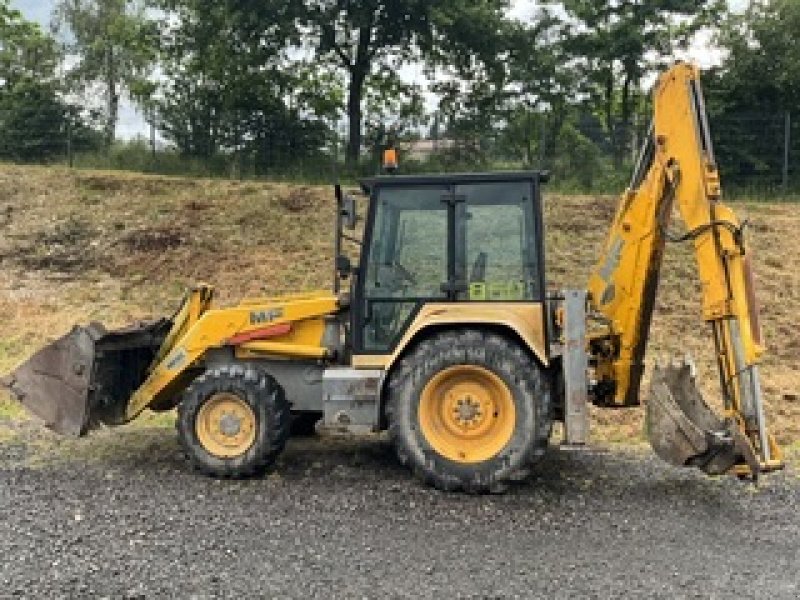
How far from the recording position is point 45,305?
14047 mm

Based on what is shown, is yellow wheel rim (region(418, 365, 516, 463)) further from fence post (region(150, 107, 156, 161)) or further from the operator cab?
fence post (region(150, 107, 156, 161))

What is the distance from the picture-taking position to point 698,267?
679 centimetres

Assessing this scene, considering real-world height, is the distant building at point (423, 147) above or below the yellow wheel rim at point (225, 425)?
above

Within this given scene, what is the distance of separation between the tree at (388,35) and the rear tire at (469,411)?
46.1 ft

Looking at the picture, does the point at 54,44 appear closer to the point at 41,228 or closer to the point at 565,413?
the point at 41,228

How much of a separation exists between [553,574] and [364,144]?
55.9ft

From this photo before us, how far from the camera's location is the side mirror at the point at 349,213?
6910 millimetres

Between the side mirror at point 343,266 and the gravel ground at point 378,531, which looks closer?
the gravel ground at point 378,531

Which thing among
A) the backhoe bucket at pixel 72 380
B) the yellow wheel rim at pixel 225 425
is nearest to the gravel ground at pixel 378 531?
the yellow wheel rim at pixel 225 425

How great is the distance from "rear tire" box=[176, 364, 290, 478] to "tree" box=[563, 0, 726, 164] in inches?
554

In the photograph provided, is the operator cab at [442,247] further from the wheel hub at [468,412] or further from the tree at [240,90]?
the tree at [240,90]

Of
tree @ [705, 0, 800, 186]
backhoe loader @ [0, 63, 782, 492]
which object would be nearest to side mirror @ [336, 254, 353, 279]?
backhoe loader @ [0, 63, 782, 492]

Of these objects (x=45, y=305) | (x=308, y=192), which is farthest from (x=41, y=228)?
(x=308, y=192)

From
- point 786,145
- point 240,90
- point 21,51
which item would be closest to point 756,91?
point 786,145
